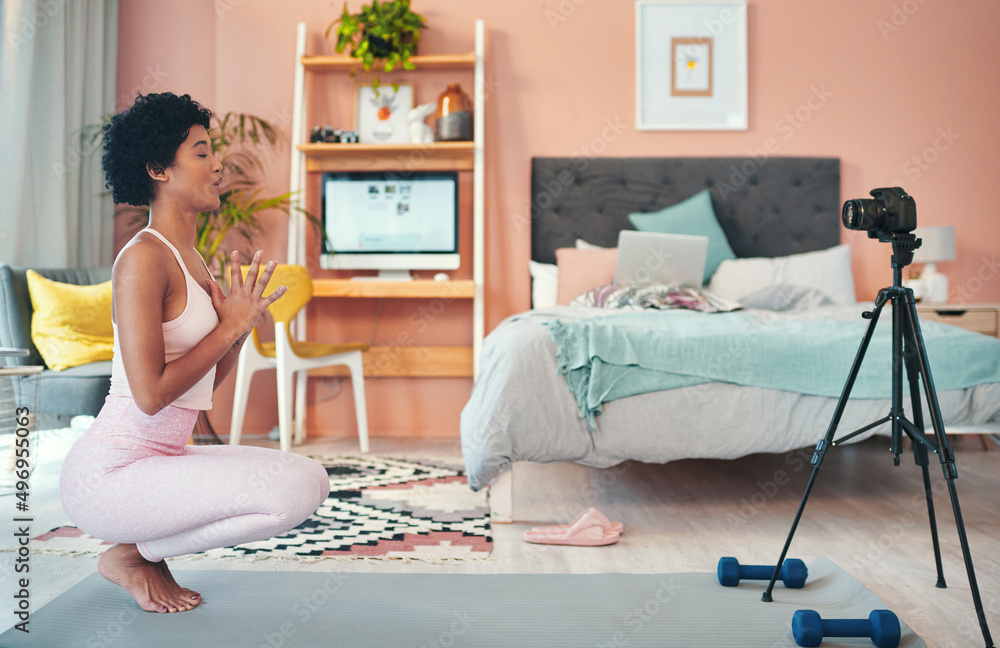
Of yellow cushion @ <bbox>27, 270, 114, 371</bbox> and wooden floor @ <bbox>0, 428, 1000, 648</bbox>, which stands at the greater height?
yellow cushion @ <bbox>27, 270, 114, 371</bbox>

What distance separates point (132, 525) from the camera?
128 cm

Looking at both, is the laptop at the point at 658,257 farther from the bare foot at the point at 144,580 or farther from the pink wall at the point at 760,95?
the bare foot at the point at 144,580

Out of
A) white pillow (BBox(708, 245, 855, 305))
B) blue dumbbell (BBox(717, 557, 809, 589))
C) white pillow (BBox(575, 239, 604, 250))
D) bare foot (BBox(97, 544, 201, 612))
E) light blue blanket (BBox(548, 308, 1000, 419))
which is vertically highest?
white pillow (BBox(575, 239, 604, 250))

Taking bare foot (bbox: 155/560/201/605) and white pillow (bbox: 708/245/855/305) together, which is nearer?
bare foot (bbox: 155/560/201/605)

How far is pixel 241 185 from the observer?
398 cm

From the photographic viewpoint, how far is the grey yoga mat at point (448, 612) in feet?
4.57

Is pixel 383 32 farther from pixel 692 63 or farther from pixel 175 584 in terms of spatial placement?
pixel 175 584

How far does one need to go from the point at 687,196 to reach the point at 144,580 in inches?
128

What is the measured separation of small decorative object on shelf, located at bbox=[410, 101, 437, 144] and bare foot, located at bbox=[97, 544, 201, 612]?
8.84ft

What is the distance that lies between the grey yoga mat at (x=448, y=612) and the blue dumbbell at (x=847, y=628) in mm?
40

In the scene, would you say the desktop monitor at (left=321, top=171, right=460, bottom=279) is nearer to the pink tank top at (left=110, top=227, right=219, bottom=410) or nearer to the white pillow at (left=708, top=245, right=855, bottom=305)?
the white pillow at (left=708, top=245, right=855, bottom=305)

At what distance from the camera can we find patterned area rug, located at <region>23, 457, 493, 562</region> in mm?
1998

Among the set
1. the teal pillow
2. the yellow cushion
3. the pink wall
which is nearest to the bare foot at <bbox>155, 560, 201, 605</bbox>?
the yellow cushion

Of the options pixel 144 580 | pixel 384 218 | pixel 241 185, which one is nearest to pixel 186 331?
pixel 144 580
